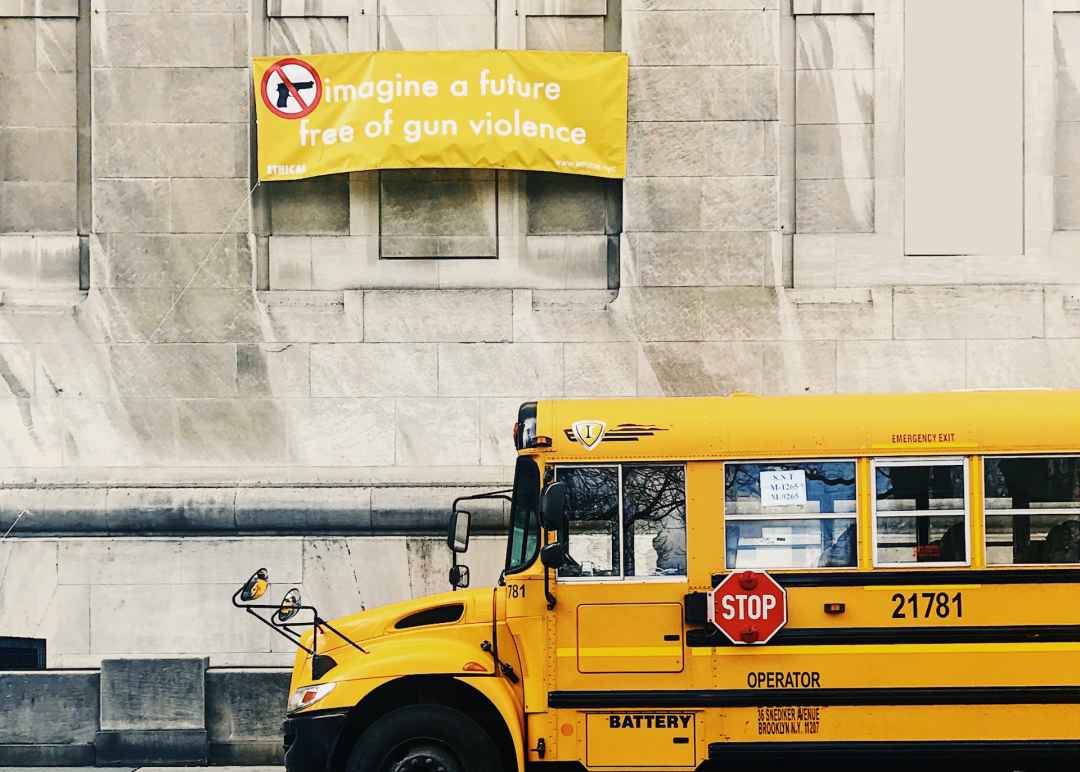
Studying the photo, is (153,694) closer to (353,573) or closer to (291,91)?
(353,573)

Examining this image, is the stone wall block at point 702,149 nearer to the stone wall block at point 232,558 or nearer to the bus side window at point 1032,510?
the stone wall block at point 232,558

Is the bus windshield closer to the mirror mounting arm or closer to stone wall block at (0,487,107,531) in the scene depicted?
the mirror mounting arm

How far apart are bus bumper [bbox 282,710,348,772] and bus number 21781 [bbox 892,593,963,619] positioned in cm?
348

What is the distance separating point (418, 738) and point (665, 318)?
5.48m

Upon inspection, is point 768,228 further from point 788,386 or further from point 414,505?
point 414,505

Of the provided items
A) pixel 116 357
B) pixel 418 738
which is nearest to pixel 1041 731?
pixel 418 738

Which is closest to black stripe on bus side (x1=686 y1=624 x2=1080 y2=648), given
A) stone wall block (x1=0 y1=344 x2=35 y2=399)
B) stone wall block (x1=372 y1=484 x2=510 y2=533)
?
stone wall block (x1=372 y1=484 x2=510 y2=533)

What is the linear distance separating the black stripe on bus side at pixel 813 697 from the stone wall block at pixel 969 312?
16.7 feet

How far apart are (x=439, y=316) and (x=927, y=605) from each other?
5.96 meters

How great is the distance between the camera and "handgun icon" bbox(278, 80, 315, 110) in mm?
12344

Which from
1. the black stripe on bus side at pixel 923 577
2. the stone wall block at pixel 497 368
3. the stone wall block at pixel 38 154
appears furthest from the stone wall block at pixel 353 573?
the black stripe on bus side at pixel 923 577

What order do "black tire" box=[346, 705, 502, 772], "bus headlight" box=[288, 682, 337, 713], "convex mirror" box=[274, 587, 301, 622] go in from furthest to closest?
"convex mirror" box=[274, 587, 301, 622] < "bus headlight" box=[288, 682, 337, 713] < "black tire" box=[346, 705, 502, 772]

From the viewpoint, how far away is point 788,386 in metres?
12.2

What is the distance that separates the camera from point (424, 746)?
807 centimetres
